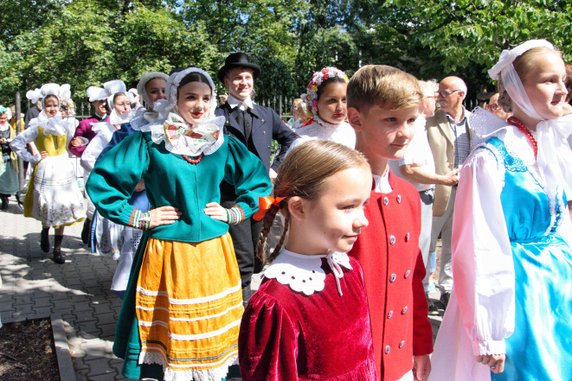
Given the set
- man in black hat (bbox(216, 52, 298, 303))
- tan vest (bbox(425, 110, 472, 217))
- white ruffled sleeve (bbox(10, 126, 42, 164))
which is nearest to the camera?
man in black hat (bbox(216, 52, 298, 303))

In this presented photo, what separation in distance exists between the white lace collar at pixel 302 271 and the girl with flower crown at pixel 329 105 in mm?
1705

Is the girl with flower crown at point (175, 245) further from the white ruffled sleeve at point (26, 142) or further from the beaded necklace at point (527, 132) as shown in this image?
the white ruffled sleeve at point (26, 142)

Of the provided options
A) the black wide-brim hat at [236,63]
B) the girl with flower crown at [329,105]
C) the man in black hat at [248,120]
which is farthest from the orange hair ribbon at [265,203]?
the black wide-brim hat at [236,63]

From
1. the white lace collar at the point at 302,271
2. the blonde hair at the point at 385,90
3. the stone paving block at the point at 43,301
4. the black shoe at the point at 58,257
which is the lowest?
the stone paving block at the point at 43,301

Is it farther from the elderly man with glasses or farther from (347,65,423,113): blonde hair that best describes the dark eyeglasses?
(347,65,423,113): blonde hair

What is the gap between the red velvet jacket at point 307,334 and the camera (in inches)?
58.6

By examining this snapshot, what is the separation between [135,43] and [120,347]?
13058 mm

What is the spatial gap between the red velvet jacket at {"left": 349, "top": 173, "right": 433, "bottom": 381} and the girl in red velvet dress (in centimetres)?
28

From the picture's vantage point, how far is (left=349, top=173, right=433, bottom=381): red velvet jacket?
2033 millimetres

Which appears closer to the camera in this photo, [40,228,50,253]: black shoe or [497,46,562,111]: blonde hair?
[497,46,562,111]: blonde hair

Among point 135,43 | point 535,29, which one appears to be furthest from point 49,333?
point 135,43

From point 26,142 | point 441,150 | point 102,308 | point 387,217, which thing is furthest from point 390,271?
point 26,142

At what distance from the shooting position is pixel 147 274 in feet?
9.86

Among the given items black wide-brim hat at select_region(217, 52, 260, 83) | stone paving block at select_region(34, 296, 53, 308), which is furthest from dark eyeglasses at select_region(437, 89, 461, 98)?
stone paving block at select_region(34, 296, 53, 308)
